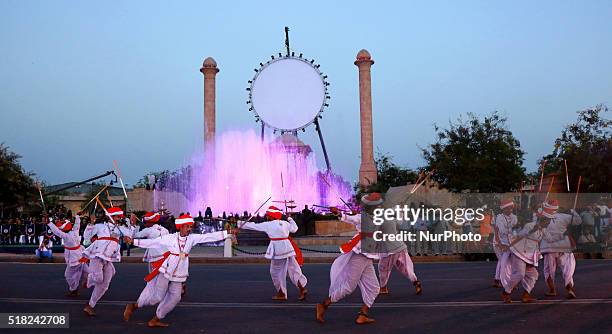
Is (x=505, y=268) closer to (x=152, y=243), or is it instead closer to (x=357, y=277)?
(x=357, y=277)

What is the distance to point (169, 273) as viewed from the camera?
9.06 metres

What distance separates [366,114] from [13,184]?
2996 cm

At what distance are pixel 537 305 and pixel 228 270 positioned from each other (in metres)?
10.6

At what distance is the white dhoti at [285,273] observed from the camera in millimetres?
12312

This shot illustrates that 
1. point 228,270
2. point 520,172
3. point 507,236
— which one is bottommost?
point 228,270

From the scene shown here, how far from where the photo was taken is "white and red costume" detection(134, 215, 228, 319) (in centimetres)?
898

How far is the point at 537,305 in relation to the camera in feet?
34.8

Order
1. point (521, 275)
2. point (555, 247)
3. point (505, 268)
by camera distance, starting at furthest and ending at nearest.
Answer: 1. point (555, 247)
2. point (505, 268)
3. point (521, 275)

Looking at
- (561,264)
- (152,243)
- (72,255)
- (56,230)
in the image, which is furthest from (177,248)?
(561,264)

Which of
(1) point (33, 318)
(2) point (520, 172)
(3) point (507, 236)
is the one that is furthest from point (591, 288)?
(2) point (520, 172)

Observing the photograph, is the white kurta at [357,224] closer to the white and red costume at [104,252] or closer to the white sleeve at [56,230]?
the white and red costume at [104,252]

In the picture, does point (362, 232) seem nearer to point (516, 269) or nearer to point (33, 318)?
point (516, 269)

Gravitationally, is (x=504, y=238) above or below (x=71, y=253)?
above

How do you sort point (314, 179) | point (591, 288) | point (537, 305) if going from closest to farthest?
point (537, 305), point (591, 288), point (314, 179)
